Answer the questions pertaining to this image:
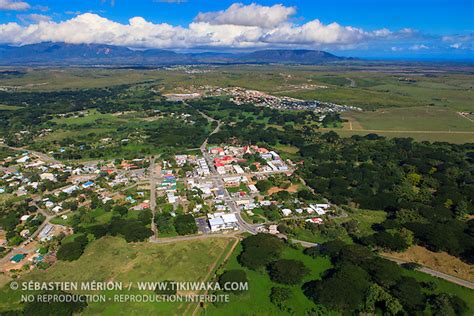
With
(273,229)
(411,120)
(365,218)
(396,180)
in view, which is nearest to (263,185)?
(273,229)

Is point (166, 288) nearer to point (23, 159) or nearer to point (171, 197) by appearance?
point (171, 197)

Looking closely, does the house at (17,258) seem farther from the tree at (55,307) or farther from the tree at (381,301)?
the tree at (381,301)

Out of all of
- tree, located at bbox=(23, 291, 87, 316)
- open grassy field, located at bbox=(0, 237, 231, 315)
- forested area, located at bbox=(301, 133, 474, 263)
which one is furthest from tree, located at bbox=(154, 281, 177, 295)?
forested area, located at bbox=(301, 133, 474, 263)

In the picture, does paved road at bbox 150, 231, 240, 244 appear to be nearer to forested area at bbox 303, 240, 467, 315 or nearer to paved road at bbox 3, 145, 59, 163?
forested area at bbox 303, 240, 467, 315

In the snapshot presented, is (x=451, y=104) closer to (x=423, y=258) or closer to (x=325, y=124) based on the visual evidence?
(x=325, y=124)

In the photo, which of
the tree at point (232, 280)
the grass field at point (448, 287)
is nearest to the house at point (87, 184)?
the tree at point (232, 280)

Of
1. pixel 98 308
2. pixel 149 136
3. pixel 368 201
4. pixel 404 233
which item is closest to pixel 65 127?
pixel 149 136
